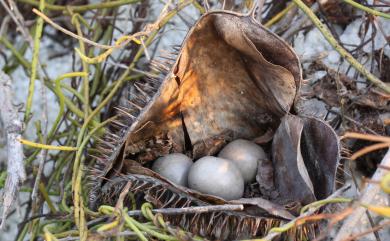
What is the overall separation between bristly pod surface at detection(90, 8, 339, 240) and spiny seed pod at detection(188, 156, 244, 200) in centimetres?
5

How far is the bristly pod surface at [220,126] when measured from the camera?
145cm

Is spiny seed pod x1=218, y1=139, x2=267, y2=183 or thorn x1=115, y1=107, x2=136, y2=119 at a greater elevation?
thorn x1=115, y1=107, x2=136, y2=119

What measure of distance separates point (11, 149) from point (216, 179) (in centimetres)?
50

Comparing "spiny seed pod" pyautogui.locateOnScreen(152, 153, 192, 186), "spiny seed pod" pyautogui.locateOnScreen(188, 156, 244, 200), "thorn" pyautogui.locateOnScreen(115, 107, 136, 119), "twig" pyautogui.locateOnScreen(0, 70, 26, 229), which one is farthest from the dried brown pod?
"twig" pyautogui.locateOnScreen(0, 70, 26, 229)

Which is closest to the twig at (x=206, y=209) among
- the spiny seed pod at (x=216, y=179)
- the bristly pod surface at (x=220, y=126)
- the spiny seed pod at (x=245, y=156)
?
the bristly pod surface at (x=220, y=126)

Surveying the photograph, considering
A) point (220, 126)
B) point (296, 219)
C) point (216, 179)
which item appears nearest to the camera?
point (296, 219)

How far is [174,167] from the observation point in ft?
5.37

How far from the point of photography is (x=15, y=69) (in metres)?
2.30

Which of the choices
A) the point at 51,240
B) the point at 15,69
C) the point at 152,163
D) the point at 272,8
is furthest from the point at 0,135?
the point at 272,8

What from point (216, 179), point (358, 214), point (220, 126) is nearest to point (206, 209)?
point (216, 179)

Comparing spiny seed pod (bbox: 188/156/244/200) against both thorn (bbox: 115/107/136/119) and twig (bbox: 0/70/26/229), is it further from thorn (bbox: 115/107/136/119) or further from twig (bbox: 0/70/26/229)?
twig (bbox: 0/70/26/229)

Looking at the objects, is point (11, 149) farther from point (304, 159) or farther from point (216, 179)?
point (304, 159)

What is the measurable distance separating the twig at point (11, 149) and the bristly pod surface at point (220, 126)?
0.59 feet

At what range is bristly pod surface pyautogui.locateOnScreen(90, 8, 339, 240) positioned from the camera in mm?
1450
